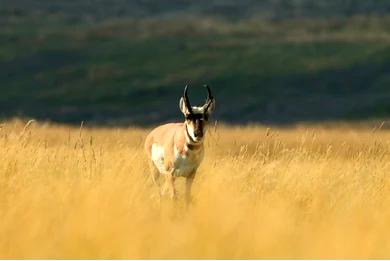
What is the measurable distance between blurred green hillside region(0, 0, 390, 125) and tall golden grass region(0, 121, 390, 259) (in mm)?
36483

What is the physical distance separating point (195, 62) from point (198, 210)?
53.9 metres

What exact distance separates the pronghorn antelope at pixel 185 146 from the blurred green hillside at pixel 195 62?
119 feet

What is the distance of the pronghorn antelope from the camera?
13.2m

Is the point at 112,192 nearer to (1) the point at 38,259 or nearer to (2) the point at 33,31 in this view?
(1) the point at 38,259

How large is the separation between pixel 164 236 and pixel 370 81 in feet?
159

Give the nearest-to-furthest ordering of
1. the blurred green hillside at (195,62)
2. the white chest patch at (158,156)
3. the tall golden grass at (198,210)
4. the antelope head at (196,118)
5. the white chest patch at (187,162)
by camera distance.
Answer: the tall golden grass at (198,210), the antelope head at (196,118), the white chest patch at (187,162), the white chest patch at (158,156), the blurred green hillside at (195,62)

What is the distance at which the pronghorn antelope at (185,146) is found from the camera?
13219 millimetres

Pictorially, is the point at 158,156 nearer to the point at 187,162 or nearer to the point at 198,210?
the point at 187,162

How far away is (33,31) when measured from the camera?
239 feet

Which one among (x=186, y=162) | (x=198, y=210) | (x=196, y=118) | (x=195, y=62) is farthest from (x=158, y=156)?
(x=195, y=62)

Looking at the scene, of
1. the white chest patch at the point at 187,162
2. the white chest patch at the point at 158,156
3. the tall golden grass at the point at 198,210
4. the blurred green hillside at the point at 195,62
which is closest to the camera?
the tall golden grass at the point at 198,210

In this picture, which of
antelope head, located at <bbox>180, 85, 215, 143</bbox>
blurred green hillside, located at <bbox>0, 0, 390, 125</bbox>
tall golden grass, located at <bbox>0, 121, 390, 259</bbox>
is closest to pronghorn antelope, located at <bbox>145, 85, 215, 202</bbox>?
antelope head, located at <bbox>180, 85, 215, 143</bbox>

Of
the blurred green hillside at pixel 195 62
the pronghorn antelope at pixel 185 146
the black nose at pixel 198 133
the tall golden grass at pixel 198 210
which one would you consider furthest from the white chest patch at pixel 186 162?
the blurred green hillside at pixel 195 62

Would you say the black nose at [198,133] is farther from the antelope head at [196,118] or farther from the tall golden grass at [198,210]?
the tall golden grass at [198,210]
